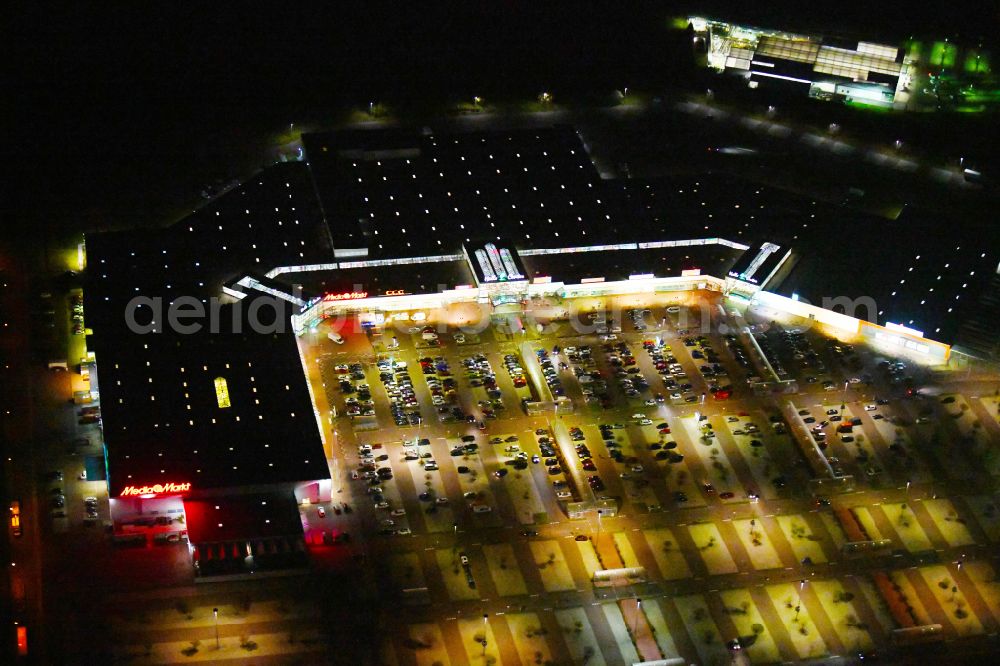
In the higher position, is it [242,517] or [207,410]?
[207,410]

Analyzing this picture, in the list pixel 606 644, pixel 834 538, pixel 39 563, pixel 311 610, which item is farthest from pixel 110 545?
pixel 834 538

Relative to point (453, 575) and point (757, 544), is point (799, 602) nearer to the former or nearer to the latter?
point (757, 544)

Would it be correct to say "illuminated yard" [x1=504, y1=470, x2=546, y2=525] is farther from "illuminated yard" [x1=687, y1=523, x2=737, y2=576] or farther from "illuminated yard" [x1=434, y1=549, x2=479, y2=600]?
"illuminated yard" [x1=687, y1=523, x2=737, y2=576]

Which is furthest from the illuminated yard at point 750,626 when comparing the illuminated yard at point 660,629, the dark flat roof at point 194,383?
the dark flat roof at point 194,383

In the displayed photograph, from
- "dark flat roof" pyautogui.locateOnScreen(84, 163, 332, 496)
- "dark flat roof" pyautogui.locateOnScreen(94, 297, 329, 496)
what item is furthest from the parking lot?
"dark flat roof" pyautogui.locateOnScreen(84, 163, 332, 496)

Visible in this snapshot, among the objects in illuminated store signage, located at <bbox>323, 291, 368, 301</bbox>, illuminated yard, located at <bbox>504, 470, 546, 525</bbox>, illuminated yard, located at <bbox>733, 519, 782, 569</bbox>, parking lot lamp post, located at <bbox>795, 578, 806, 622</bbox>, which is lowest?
parking lot lamp post, located at <bbox>795, 578, 806, 622</bbox>

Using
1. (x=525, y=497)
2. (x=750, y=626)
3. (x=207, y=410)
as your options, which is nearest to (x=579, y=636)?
(x=750, y=626)
